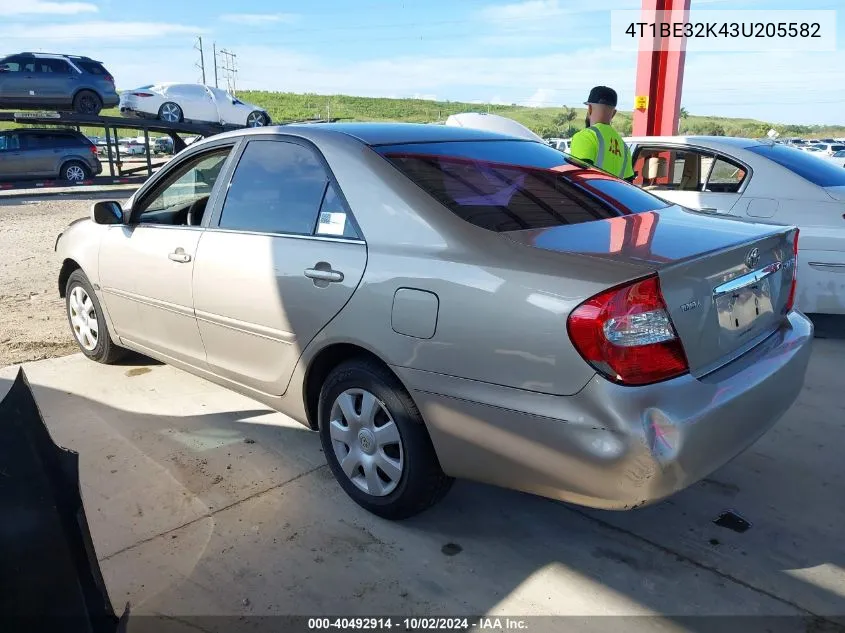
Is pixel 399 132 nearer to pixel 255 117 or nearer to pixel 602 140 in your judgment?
pixel 602 140

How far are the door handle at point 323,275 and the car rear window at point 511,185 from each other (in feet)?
1.59

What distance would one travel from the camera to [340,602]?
2381mm

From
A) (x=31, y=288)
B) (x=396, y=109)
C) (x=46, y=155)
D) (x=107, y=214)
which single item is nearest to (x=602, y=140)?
(x=107, y=214)

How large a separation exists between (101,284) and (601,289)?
340 centimetres

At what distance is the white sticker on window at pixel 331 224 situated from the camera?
2.84 metres

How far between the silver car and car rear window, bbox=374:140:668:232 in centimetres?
1

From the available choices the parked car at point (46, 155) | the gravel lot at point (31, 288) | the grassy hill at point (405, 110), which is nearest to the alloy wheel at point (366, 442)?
the gravel lot at point (31, 288)

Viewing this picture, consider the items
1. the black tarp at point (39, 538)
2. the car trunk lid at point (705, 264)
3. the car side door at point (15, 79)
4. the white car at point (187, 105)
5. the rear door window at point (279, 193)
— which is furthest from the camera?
the white car at point (187, 105)

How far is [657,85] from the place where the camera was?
463 inches

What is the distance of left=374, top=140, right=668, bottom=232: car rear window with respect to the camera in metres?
2.64

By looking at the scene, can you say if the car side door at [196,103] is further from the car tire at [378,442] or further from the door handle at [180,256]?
the car tire at [378,442]

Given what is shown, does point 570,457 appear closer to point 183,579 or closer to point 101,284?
point 183,579

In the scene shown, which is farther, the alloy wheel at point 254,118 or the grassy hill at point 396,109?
the grassy hill at point 396,109

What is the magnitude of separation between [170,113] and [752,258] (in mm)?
20762
